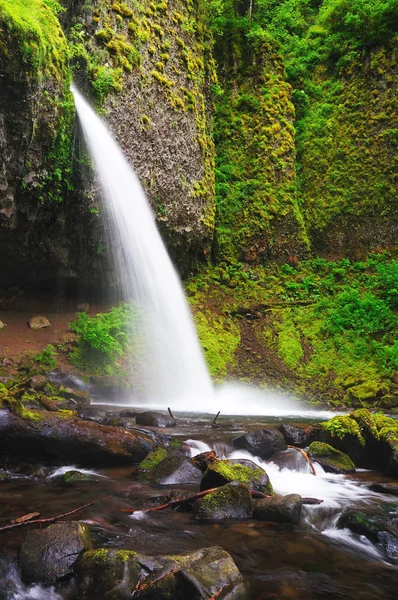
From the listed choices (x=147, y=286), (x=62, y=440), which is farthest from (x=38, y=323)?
(x=62, y=440)

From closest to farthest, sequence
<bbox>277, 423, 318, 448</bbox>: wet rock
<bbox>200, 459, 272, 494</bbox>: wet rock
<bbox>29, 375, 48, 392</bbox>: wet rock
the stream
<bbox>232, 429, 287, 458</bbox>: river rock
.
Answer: the stream < <bbox>200, 459, 272, 494</bbox>: wet rock < <bbox>232, 429, 287, 458</bbox>: river rock < <bbox>277, 423, 318, 448</bbox>: wet rock < <bbox>29, 375, 48, 392</bbox>: wet rock

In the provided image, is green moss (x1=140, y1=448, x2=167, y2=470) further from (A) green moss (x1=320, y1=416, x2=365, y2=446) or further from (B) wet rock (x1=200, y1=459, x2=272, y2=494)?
(A) green moss (x1=320, y1=416, x2=365, y2=446)

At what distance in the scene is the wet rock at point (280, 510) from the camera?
418 cm

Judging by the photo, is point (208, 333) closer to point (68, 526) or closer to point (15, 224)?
point (15, 224)

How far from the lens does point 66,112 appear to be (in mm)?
11055

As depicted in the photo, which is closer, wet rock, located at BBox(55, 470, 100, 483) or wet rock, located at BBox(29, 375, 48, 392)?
wet rock, located at BBox(55, 470, 100, 483)

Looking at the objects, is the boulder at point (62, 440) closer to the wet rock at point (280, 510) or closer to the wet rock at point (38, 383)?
the wet rock at point (280, 510)

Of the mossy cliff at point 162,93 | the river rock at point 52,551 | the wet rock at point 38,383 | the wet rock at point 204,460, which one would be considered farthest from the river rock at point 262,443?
the mossy cliff at point 162,93

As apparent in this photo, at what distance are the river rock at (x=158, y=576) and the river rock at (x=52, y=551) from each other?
13 cm

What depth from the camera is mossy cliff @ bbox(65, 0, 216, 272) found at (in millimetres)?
12492

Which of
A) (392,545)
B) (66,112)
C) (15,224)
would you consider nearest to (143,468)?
(392,545)

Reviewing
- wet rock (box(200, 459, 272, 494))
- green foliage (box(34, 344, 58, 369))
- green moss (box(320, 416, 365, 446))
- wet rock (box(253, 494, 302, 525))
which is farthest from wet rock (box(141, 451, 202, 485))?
green foliage (box(34, 344, 58, 369))

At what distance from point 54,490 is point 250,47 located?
19.9 metres

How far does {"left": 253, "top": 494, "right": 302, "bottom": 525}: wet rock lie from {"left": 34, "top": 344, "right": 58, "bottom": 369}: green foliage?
848 cm
